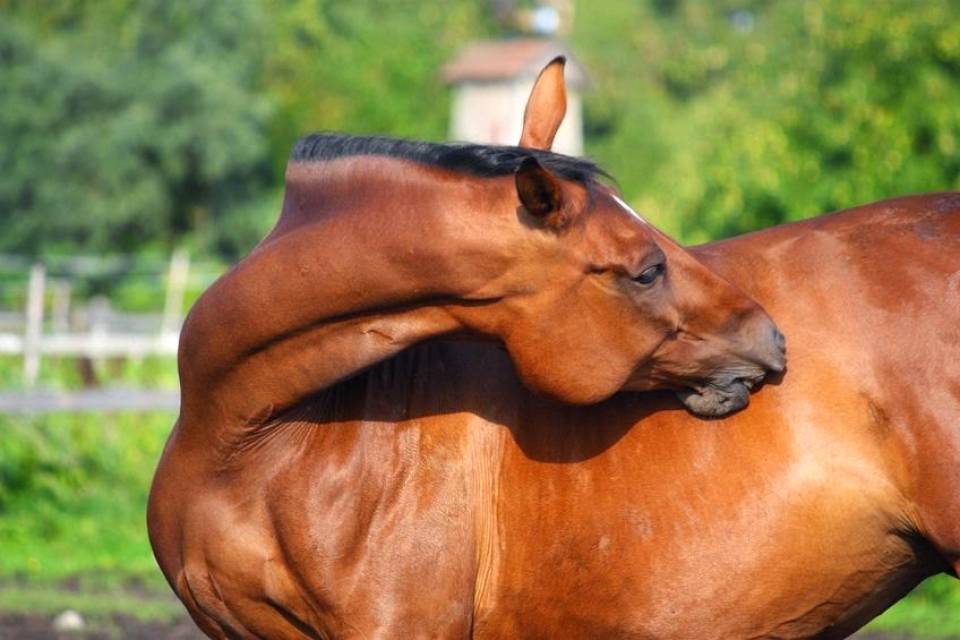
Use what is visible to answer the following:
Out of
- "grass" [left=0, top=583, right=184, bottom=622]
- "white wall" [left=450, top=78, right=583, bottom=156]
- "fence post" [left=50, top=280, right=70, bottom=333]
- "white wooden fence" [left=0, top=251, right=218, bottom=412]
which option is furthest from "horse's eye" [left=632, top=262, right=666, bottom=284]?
"white wall" [left=450, top=78, right=583, bottom=156]

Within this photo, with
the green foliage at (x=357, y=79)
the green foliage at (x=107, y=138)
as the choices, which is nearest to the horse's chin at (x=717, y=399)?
the green foliage at (x=107, y=138)

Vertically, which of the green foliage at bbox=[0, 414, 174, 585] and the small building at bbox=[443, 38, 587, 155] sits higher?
the small building at bbox=[443, 38, 587, 155]

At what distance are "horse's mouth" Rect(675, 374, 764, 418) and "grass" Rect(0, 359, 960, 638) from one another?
5436 millimetres

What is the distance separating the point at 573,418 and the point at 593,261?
0.56 metres

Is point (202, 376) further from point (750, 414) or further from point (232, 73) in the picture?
point (232, 73)

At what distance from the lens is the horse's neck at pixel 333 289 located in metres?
3.56

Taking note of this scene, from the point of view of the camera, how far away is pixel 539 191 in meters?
3.45

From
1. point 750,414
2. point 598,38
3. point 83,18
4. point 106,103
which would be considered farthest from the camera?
point 598,38

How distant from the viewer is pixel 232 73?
37469 mm

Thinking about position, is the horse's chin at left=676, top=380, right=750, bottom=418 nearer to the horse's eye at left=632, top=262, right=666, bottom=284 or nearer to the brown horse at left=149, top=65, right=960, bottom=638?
the brown horse at left=149, top=65, right=960, bottom=638

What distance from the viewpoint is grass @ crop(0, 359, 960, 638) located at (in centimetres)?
898

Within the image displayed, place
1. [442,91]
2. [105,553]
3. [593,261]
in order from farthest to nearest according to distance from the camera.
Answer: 1. [442,91]
2. [105,553]
3. [593,261]

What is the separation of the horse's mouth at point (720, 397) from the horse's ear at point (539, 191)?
63 centimetres

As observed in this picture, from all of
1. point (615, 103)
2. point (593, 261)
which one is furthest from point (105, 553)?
point (615, 103)
